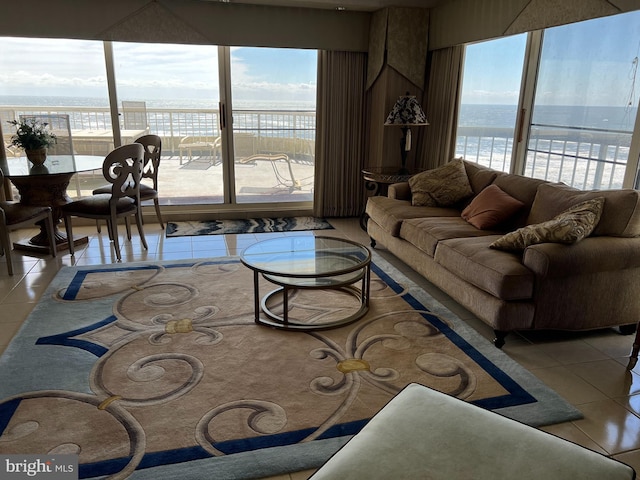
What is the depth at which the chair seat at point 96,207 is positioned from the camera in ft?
13.8

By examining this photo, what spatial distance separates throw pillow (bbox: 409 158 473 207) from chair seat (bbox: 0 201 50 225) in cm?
336

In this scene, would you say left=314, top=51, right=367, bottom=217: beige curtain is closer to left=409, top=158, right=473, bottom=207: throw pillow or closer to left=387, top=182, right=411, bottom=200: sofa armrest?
left=387, top=182, right=411, bottom=200: sofa armrest

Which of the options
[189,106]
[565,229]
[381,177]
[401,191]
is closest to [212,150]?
[189,106]

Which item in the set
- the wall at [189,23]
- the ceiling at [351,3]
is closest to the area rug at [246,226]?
the wall at [189,23]

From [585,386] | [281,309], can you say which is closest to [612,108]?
[585,386]

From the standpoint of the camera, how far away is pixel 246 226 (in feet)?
18.0

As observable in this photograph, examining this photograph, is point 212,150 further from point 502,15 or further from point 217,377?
point 217,377

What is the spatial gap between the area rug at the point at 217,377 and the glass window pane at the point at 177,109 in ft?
7.94

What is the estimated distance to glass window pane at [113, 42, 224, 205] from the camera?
527cm

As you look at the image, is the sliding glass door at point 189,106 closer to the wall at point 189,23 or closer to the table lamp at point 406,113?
the wall at point 189,23

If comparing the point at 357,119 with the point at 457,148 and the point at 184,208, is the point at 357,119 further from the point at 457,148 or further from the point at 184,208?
the point at 184,208

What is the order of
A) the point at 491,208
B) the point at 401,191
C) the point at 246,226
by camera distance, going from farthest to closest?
the point at 246,226 → the point at 401,191 → the point at 491,208

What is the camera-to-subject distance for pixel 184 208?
5.77 m

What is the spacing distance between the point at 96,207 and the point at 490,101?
387cm
